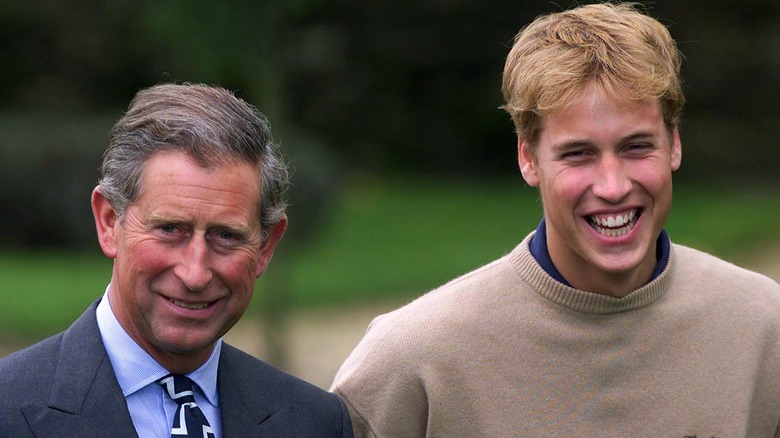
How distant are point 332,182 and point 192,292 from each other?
945 centimetres

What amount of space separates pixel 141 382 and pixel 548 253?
4.15ft

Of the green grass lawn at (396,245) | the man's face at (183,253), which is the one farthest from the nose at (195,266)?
the green grass lawn at (396,245)

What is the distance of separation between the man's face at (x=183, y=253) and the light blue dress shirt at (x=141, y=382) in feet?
0.09

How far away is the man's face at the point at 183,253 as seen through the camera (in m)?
3.19

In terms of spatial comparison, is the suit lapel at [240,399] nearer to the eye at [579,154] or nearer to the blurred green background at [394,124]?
the eye at [579,154]

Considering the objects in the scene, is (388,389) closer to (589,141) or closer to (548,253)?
(548,253)

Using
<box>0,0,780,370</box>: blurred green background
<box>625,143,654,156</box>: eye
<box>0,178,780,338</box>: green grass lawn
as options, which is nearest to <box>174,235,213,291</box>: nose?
<box>625,143,654,156</box>: eye

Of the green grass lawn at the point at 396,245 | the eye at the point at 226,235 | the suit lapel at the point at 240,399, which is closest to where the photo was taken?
the eye at the point at 226,235

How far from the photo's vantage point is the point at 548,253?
12.6 feet

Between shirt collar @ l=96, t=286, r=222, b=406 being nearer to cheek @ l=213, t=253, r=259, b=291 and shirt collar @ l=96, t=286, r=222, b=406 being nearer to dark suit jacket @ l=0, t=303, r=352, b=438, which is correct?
dark suit jacket @ l=0, t=303, r=352, b=438

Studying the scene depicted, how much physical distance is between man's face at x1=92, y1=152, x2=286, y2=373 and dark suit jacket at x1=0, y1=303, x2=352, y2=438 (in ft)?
0.50

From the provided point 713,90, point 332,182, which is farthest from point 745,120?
point 332,182

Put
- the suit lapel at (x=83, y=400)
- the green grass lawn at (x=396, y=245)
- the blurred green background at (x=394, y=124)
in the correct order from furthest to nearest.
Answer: the blurred green background at (x=394, y=124) < the green grass lawn at (x=396, y=245) < the suit lapel at (x=83, y=400)

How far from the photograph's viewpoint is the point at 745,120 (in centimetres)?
1784
